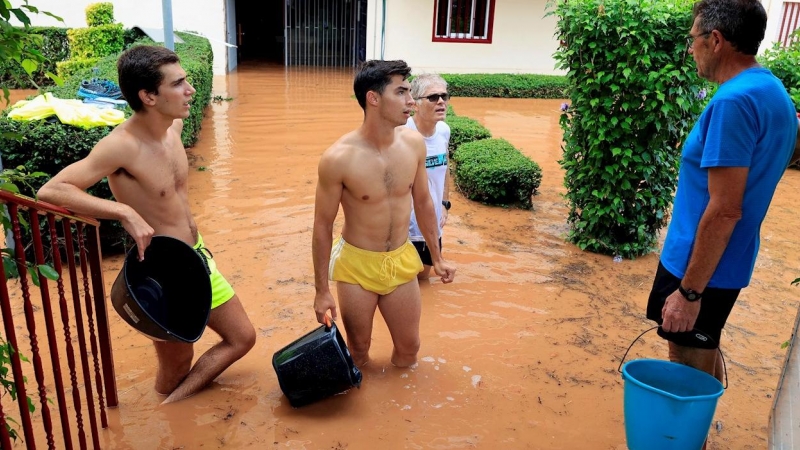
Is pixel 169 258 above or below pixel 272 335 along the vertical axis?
above

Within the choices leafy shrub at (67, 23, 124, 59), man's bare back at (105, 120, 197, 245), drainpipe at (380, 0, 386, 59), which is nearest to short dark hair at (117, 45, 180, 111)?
man's bare back at (105, 120, 197, 245)

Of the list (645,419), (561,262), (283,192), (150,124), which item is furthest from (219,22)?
(645,419)

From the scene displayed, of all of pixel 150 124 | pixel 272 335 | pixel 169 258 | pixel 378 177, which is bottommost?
pixel 272 335

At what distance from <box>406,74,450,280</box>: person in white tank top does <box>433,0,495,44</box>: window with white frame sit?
1505 cm

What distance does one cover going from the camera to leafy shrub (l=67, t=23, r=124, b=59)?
14023 mm

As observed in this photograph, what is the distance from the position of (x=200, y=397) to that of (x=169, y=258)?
947 millimetres

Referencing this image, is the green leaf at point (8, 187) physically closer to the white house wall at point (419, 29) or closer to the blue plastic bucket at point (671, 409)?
the blue plastic bucket at point (671, 409)

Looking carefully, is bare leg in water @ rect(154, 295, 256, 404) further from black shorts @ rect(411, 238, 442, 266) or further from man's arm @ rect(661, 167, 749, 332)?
man's arm @ rect(661, 167, 749, 332)

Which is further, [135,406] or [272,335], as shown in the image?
[272,335]

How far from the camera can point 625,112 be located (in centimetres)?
632

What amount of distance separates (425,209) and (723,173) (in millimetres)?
1946

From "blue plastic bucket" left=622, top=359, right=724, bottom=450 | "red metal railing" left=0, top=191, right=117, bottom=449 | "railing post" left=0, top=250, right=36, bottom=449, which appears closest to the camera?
"railing post" left=0, top=250, right=36, bottom=449

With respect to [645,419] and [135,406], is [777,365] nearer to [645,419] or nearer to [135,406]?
[645,419]

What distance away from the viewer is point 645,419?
3.02 metres
